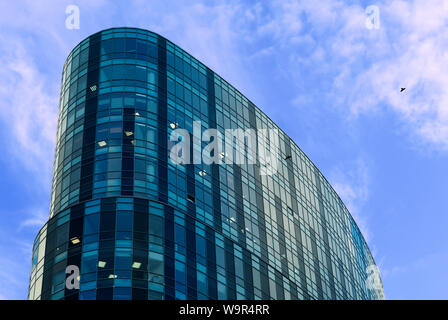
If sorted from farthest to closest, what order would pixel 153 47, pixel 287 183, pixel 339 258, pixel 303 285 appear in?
pixel 339 258 → pixel 287 183 → pixel 303 285 → pixel 153 47

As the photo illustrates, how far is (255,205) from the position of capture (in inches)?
3920

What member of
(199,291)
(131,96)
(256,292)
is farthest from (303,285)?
(131,96)

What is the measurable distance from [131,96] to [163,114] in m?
4.13

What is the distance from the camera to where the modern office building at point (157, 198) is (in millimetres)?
77188

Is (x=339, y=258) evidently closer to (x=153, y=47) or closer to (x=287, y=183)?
(x=287, y=183)
